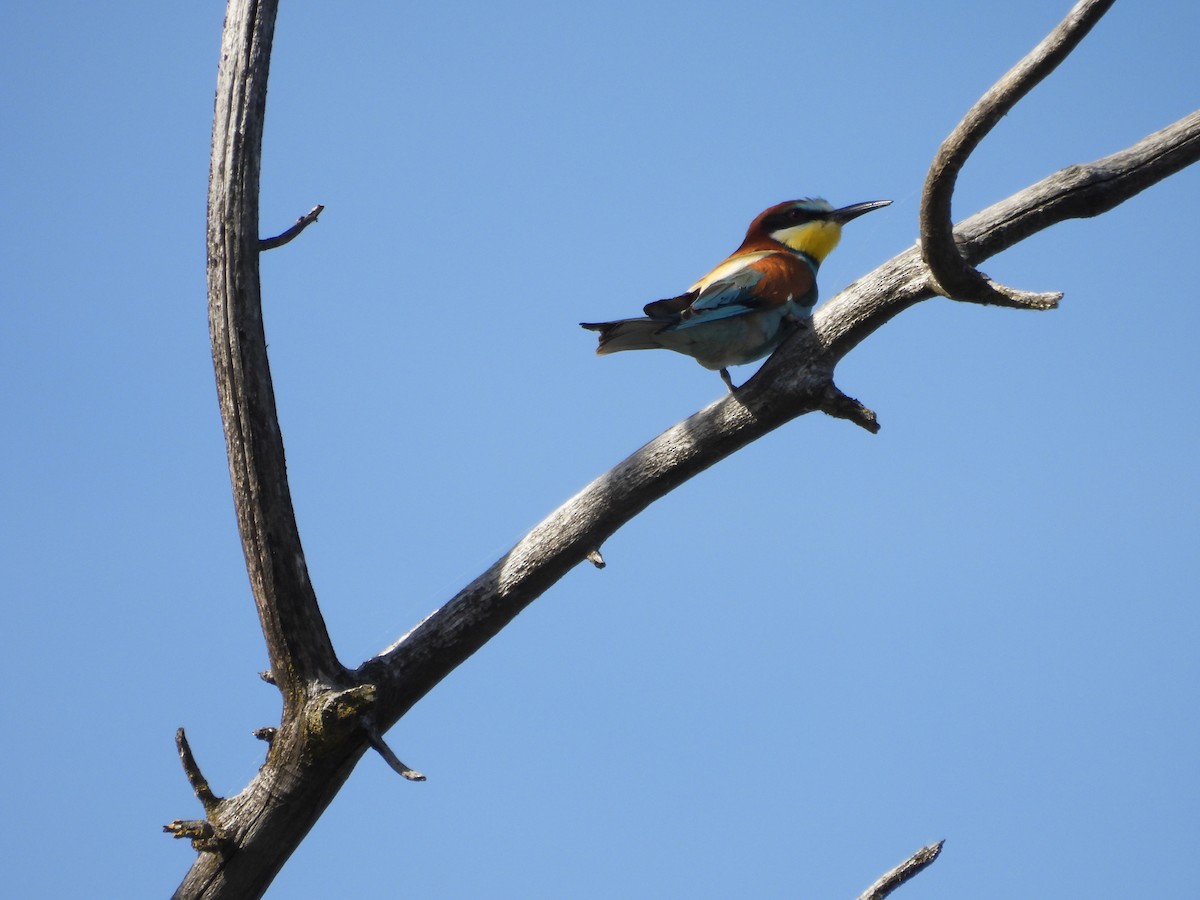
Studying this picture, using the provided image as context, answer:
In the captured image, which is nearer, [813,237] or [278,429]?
[278,429]

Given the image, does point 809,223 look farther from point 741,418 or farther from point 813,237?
point 741,418

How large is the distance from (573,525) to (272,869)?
4.59ft

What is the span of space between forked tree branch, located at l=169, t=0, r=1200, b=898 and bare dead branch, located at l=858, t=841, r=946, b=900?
125cm

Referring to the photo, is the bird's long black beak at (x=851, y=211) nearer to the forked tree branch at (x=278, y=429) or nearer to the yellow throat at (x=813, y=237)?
the yellow throat at (x=813, y=237)

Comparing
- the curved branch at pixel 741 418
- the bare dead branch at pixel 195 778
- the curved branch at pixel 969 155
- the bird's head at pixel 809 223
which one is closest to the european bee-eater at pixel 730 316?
the curved branch at pixel 741 418

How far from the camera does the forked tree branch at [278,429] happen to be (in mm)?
3178

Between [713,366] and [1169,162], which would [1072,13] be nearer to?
[1169,162]

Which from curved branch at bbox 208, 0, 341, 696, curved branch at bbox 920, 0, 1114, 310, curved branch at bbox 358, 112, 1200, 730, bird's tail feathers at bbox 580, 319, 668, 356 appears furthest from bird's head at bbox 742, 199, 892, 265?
curved branch at bbox 208, 0, 341, 696

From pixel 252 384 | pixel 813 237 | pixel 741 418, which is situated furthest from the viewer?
pixel 813 237

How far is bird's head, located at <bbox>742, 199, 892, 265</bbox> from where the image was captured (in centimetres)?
510

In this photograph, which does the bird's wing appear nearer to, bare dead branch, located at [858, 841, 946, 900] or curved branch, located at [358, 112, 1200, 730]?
curved branch, located at [358, 112, 1200, 730]

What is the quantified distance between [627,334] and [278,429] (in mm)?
1554

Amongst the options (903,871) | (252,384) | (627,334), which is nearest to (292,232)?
(252,384)

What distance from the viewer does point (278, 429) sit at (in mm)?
3215
